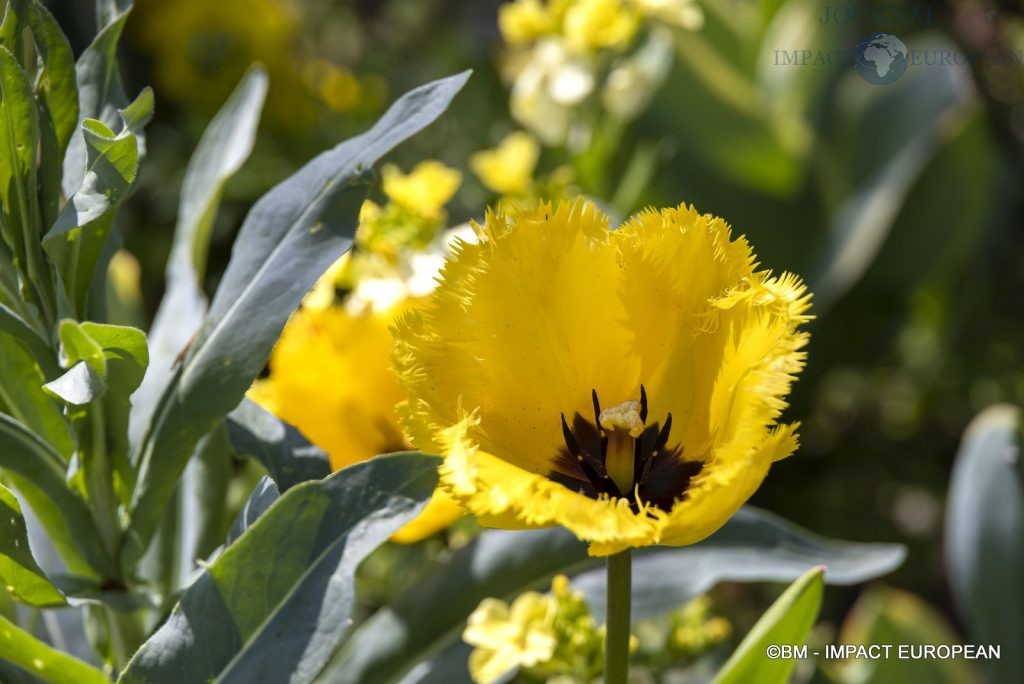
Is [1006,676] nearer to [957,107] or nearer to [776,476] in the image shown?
[776,476]

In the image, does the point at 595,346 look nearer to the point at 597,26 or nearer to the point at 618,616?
the point at 618,616

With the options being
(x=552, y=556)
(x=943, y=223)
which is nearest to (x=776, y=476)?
(x=943, y=223)

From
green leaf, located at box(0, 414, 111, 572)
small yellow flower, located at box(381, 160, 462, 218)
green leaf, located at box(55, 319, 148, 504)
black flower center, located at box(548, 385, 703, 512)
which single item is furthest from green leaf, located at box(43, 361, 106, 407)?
small yellow flower, located at box(381, 160, 462, 218)

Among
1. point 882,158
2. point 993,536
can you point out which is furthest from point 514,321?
point 882,158

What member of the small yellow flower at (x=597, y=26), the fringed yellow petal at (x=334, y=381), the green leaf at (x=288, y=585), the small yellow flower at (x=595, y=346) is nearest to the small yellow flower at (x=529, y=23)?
the small yellow flower at (x=597, y=26)

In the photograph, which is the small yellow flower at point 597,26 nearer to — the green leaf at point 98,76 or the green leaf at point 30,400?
the green leaf at point 98,76

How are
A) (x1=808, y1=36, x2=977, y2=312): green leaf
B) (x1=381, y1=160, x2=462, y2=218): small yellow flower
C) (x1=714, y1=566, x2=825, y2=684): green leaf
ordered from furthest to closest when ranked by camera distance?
(x1=808, y1=36, x2=977, y2=312): green leaf
(x1=381, y1=160, x2=462, y2=218): small yellow flower
(x1=714, y1=566, x2=825, y2=684): green leaf

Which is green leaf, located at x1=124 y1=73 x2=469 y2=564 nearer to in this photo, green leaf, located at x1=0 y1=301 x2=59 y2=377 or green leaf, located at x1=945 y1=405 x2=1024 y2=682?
green leaf, located at x1=0 y1=301 x2=59 y2=377
